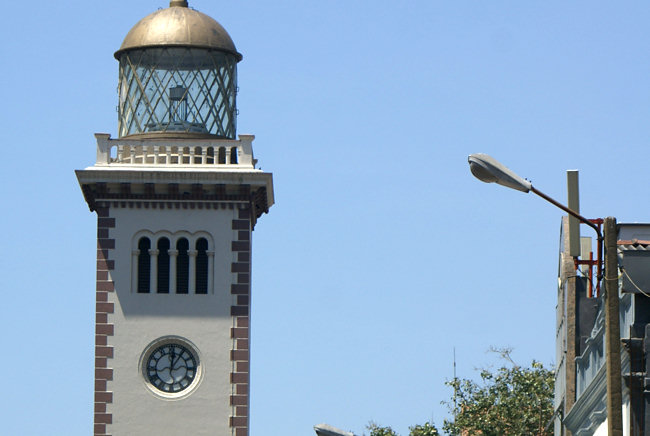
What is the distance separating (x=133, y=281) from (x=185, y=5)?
7.55 metres

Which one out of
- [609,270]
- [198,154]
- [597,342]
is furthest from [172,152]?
[609,270]

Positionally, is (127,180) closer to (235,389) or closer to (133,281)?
(133,281)

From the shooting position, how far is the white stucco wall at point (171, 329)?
135 ft

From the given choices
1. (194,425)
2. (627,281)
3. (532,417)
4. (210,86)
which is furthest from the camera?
(532,417)

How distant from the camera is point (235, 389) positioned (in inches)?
1626

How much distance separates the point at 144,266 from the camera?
138ft

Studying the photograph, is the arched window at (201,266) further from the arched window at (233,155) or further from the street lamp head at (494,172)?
the street lamp head at (494,172)

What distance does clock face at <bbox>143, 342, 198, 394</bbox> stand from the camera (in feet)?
136

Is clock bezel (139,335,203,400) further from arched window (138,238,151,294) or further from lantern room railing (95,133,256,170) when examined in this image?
lantern room railing (95,133,256,170)

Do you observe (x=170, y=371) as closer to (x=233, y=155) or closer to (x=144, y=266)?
(x=144, y=266)

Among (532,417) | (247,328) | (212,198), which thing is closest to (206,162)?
(212,198)

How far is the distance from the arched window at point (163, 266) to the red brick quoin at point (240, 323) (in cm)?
158

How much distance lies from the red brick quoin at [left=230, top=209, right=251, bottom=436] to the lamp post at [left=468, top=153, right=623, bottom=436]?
23.4 metres

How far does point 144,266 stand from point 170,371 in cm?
263
